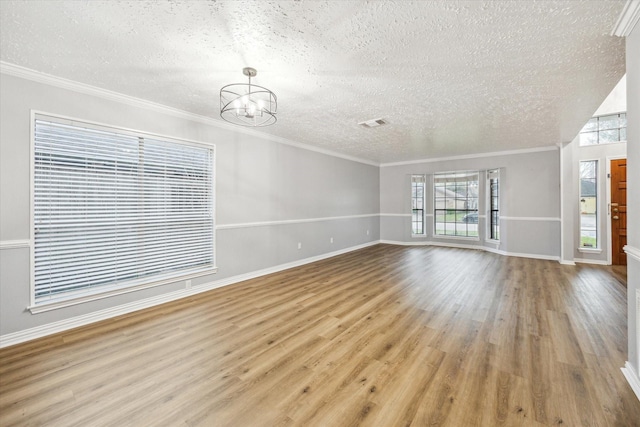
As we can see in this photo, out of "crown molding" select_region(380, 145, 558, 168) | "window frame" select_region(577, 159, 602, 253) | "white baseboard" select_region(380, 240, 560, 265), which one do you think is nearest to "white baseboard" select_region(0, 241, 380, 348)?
"white baseboard" select_region(380, 240, 560, 265)

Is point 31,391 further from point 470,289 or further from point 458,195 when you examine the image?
point 458,195

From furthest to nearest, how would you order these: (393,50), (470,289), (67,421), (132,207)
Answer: (470,289) → (132,207) → (393,50) → (67,421)

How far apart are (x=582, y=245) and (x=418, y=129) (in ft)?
15.0

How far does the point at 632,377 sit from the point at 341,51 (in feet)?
10.5

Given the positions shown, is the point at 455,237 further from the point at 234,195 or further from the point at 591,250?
the point at 234,195

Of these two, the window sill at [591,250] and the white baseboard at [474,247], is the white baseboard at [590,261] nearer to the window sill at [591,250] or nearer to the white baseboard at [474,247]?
the window sill at [591,250]

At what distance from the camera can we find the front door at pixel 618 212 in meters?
5.02

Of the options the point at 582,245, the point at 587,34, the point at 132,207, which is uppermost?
the point at 587,34

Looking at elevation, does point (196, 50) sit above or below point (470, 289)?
above

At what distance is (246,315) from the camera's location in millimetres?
2951

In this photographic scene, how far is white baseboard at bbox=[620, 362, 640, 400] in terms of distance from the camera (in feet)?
5.49

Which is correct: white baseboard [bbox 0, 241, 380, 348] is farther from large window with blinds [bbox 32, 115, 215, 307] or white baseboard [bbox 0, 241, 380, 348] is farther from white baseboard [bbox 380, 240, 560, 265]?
white baseboard [bbox 380, 240, 560, 265]

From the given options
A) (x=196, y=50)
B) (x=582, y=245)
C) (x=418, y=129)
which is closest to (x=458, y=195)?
(x=582, y=245)

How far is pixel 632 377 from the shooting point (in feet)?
5.77
